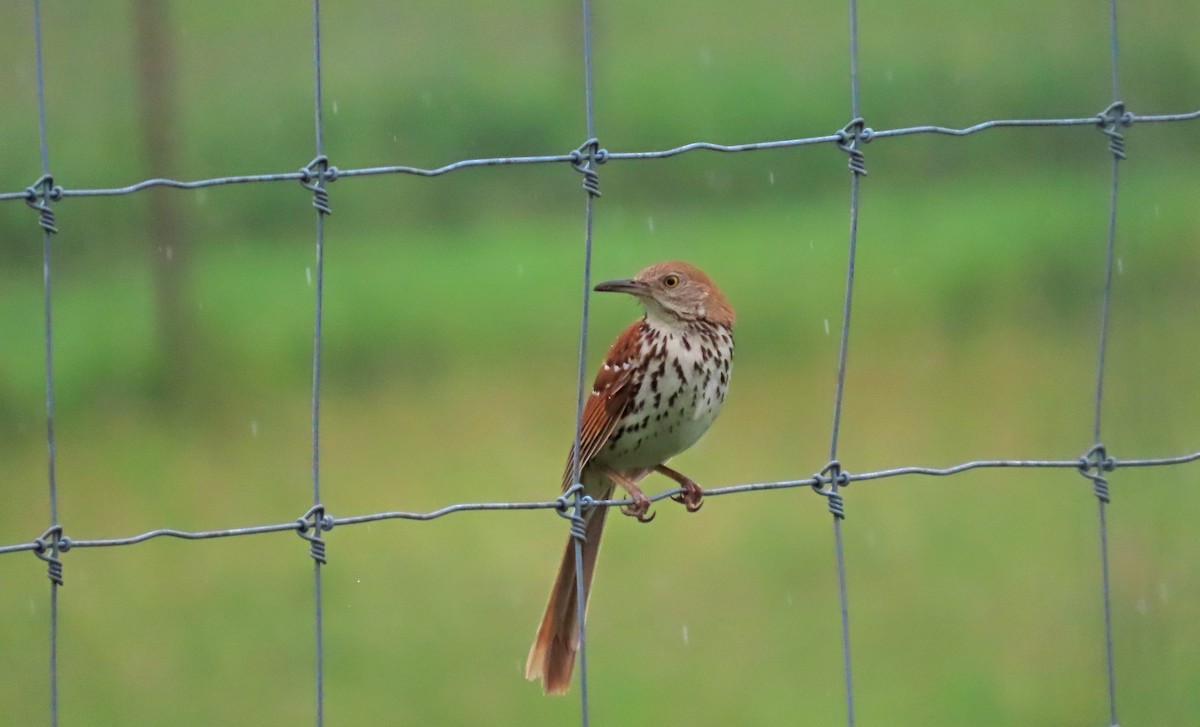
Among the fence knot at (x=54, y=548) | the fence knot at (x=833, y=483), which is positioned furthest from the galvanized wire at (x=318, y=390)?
the fence knot at (x=833, y=483)

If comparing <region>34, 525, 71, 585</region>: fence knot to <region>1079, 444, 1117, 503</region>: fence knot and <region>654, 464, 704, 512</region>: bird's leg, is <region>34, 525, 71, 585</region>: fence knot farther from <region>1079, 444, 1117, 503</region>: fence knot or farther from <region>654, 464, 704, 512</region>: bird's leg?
<region>1079, 444, 1117, 503</region>: fence knot

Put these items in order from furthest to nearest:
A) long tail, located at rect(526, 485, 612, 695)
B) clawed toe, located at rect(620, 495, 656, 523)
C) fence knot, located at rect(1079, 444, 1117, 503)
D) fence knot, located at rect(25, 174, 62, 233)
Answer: long tail, located at rect(526, 485, 612, 695) → clawed toe, located at rect(620, 495, 656, 523) → fence knot, located at rect(1079, 444, 1117, 503) → fence knot, located at rect(25, 174, 62, 233)

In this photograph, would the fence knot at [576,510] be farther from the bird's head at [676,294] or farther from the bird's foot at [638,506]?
the bird's head at [676,294]

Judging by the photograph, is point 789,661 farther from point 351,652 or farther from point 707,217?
point 707,217

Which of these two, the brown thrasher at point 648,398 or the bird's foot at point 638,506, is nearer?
the bird's foot at point 638,506

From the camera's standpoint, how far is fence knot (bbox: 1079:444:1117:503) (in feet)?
10.2

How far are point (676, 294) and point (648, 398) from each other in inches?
11.7

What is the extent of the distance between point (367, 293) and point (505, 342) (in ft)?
3.03

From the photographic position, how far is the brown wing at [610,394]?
144 inches

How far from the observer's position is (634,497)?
3.53 metres

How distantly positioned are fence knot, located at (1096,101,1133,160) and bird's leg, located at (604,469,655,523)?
1250 millimetres

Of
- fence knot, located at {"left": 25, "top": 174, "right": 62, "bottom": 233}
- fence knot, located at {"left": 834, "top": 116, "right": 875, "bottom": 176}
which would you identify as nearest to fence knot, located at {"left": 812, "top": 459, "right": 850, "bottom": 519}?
fence knot, located at {"left": 834, "top": 116, "right": 875, "bottom": 176}

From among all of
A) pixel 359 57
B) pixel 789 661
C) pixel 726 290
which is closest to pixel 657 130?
pixel 726 290

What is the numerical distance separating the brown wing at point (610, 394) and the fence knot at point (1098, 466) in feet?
3.50
